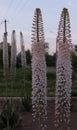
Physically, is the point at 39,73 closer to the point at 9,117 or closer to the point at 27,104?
the point at 9,117

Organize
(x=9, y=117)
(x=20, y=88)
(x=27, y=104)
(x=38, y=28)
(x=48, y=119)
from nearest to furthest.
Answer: (x=38, y=28) < (x=9, y=117) < (x=48, y=119) < (x=27, y=104) < (x=20, y=88)

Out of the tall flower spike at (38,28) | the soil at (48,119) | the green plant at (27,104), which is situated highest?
the tall flower spike at (38,28)

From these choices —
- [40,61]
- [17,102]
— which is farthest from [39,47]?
[17,102]

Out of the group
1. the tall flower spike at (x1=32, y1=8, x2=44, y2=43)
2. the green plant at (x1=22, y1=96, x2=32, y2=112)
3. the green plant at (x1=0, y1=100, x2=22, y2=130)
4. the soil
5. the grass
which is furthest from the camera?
the grass

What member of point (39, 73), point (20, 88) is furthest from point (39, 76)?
point (20, 88)

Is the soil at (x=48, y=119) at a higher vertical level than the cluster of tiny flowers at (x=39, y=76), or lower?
lower

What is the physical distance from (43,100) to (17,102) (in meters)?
12.2

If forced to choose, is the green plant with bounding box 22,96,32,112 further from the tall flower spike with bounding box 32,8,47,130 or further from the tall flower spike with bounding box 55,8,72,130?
the tall flower spike with bounding box 55,8,72,130

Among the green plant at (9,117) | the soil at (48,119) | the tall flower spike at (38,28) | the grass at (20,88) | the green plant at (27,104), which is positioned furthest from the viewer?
the grass at (20,88)

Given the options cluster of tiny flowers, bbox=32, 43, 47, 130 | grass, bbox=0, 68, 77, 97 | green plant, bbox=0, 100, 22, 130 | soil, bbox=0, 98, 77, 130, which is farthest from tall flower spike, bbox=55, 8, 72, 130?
grass, bbox=0, 68, 77, 97

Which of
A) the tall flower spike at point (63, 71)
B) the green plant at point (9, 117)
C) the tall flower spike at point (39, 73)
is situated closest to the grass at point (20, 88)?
the green plant at point (9, 117)

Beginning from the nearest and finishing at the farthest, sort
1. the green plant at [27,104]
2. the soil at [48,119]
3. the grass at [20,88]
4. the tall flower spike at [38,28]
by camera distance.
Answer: the tall flower spike at [38,28]
the soil at [48,119]
the green plant at [27,104]
the grass at [20,88]

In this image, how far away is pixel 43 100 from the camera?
19.5ft

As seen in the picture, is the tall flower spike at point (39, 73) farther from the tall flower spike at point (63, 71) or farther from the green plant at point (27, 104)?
the green plant at point (27, 104)
